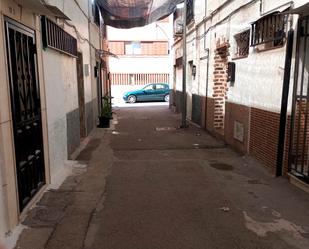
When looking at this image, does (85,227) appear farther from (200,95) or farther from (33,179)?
(200,95)

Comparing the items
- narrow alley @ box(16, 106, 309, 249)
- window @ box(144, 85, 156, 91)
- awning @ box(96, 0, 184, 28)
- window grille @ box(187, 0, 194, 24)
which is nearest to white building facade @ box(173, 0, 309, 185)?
narrow alley @ box(16, 106, 309, 249)

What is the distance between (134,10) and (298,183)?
930cm

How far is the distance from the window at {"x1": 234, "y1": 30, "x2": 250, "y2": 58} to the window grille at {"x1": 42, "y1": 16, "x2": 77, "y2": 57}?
12.2 ft

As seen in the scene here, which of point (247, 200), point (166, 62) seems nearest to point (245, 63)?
point (247, 200)

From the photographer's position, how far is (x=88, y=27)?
10.5 metres

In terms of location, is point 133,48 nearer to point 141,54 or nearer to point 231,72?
point 141,54

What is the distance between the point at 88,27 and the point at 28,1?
689 cm

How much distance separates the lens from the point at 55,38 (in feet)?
18.1

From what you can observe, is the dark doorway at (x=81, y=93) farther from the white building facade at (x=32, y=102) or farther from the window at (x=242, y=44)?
the window at (x=242, y=44)

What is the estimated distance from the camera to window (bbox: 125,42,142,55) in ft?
92.4

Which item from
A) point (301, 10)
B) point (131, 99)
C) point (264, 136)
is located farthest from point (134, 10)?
point (131, 99)

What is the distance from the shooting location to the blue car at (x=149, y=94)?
79.3 feet

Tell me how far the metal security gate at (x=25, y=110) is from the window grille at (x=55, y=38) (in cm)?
49

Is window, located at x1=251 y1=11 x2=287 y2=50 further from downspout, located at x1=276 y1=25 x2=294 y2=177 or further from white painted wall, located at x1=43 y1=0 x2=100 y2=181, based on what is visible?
white painted wall, located at x1=43 y1=0 x2=100 y2=181
